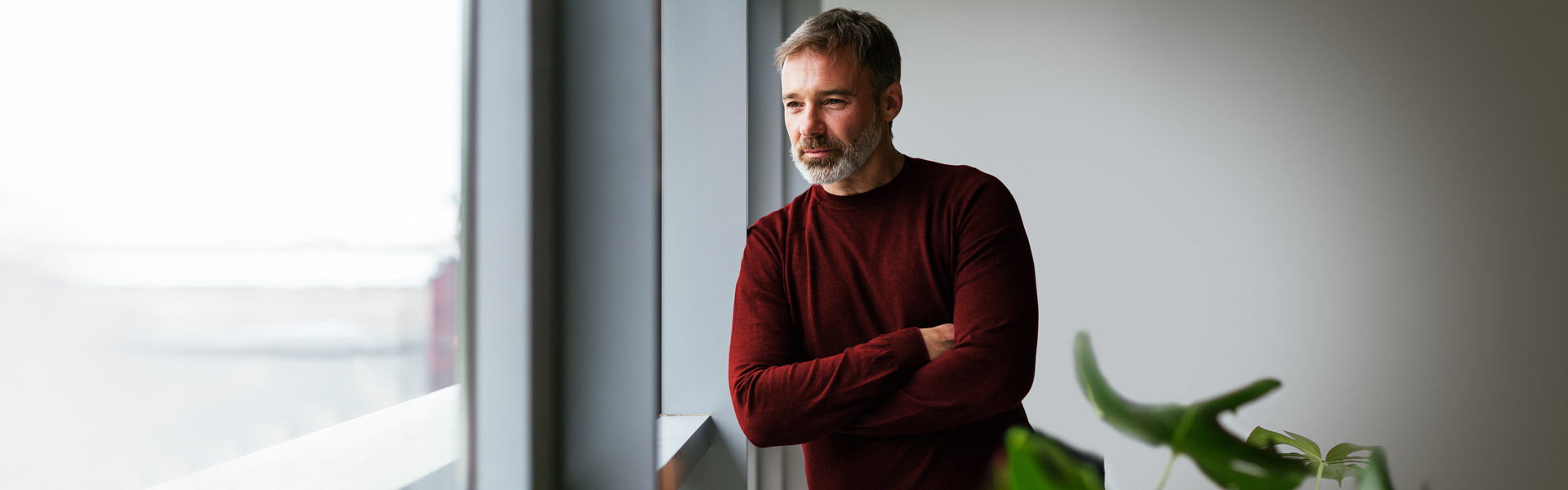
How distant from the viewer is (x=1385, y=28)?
2201 millimetres

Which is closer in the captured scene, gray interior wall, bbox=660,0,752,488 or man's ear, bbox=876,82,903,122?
man's ear, bbox=876,82,903,122

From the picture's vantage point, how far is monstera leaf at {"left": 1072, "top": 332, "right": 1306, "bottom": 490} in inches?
14.6

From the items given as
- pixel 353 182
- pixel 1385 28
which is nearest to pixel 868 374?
pixel 353 182

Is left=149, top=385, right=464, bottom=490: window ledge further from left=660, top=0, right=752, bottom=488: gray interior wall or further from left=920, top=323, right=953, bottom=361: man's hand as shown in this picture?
left=660, top=0, right=752, bottom=488: gray interior wall

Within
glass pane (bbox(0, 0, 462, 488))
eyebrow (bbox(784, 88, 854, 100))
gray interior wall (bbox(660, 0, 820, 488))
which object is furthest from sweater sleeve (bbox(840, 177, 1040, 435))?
gray interior wall (bbox(660, 0, 820, 488))

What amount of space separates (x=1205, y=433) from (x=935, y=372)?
615 millimetres

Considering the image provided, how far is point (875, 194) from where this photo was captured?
45.7 inches

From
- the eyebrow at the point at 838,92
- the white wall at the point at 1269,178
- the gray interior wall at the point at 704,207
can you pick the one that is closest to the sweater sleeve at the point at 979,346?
the eyebrow at the point at 838,92

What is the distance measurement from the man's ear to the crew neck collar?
0.07 metres

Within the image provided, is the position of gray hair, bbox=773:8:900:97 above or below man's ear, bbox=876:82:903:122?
above

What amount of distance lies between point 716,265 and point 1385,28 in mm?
2038

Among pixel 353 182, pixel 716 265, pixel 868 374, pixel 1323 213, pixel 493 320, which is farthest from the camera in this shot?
pixel 1323 213

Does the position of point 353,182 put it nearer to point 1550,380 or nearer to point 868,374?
point 868,374

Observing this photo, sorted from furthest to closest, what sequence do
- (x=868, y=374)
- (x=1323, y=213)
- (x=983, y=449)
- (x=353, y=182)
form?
(x=1323, y=213) → (x=983, y=449) → (x=868, y=374) → (x=353, y=182)
